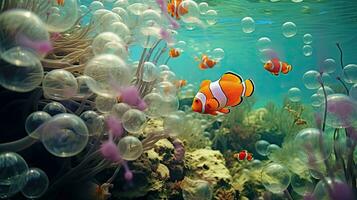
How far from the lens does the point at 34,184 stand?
2.95 meters

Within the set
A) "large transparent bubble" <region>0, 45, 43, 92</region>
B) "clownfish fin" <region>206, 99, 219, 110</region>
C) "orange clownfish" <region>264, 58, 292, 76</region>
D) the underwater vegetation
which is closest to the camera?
"large transparent bubble" <region>0, 45, 43, 92</region>

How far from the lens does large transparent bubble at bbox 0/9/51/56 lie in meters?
2.33

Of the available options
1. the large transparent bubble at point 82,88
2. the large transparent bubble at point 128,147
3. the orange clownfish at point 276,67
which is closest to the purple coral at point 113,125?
the large transparent bubble at point 128,147

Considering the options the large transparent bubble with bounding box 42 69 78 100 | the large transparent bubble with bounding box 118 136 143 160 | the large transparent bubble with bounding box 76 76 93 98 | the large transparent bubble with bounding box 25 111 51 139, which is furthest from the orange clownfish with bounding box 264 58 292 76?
the large transparent bubble with bounding box 25 111 51 139

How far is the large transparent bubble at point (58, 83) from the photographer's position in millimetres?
2865

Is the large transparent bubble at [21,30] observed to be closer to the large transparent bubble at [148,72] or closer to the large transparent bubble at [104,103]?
the large transparent bubble at [104,103]

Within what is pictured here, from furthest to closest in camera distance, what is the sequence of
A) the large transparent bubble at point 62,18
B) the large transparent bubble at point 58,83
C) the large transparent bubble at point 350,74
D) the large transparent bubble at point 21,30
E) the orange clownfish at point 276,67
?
the orange clownfish at point 276,67 → the large transparent bubble at point 350,74 → the large transparent bubble at point 62,18 → the large transparent bubble at point 58,83 → the large transparent bubble at point 21,30

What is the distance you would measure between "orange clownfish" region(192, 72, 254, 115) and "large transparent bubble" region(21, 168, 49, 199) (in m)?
1.80

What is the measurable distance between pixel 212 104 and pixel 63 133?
1822mm

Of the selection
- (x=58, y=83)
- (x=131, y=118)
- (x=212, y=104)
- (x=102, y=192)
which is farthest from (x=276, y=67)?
(x=58, y=83)

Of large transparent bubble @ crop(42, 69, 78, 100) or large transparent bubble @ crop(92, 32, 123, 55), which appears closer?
large transparent bubble @ crop(42, 69, 78, 100)

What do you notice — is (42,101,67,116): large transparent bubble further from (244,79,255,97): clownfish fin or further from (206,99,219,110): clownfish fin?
(244,79,255,97): clownfish fin

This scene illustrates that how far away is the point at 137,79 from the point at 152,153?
1.11 meters

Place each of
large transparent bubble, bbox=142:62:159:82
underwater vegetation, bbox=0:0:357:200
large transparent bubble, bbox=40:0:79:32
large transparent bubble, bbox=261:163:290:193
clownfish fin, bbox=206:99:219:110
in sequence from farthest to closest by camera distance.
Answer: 1. large transparent bubble, bbox=142:62:159:82
2. large transparent bubble, bbox=261:163:290:193
3. clownfish fin, bbox=206:99:219:110
4. large transparent bubble, bbox=40:0:79:32
5. underwater vegetation, bbox=0:0:357:200
